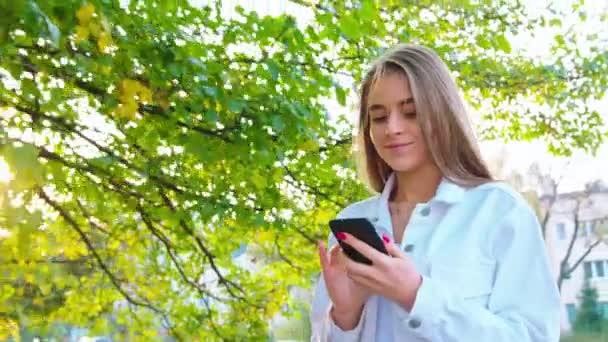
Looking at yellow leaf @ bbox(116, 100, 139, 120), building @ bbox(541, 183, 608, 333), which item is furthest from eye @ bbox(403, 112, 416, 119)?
building @ bbox(541, 183, 608, 333)

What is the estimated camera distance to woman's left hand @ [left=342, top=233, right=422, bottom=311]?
771mm

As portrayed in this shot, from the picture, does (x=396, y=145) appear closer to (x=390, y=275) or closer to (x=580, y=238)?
(x=390, y=275)

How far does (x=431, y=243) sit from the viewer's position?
84 cm

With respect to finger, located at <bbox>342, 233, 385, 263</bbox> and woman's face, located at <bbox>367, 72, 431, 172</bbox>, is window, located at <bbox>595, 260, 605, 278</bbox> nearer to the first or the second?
woman's face, located at <bbox>367, 72, 431, 172</bbox>

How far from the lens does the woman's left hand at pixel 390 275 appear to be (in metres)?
0.77

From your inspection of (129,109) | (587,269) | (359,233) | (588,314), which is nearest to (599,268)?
(587,269)

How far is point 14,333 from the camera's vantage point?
66.0 inches

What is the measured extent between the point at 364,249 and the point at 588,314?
3.76 meters

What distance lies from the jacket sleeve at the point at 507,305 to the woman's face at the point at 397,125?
14 cm

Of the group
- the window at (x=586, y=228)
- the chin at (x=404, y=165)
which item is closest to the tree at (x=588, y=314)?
the window at (x=586, y=228)

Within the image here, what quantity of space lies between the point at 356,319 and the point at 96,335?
9.23 feet

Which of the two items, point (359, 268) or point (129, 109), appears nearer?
point (359, 268)

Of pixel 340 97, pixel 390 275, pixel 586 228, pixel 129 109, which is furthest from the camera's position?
pixel 586 228

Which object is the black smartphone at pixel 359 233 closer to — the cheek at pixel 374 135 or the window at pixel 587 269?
the cheek at pixel 374 135
